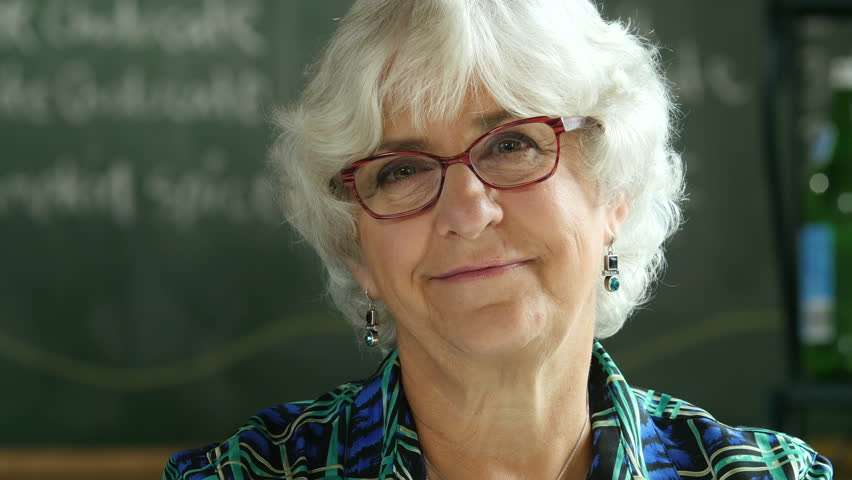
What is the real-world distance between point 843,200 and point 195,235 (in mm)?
1612

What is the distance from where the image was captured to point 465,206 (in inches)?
42.6

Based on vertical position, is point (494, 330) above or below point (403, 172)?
below

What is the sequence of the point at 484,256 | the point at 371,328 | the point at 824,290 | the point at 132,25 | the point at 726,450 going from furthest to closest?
the point at 132,25 < the point at 824,290 < the point at 371,328 < the point at 726,450 < the point at 484,256

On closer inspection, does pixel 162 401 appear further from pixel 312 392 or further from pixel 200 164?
pixel 200 164

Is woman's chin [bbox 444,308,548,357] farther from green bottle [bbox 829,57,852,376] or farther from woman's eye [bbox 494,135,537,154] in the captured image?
green bottle [bbox 829,57,852,376]

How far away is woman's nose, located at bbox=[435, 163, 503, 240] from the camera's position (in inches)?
42.0

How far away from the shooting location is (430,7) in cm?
112

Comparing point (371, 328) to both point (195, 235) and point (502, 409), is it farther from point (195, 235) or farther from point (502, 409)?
point (195, 235)

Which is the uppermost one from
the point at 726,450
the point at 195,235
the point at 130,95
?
the point at 130,95

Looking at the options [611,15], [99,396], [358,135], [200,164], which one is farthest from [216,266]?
[358,135]

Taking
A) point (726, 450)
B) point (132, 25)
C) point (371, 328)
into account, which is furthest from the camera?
point (132, 25)

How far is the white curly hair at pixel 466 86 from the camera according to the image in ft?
3.61

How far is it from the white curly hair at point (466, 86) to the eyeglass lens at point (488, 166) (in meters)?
0.03

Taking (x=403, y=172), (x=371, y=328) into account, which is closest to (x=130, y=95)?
(x=371, y=328)
